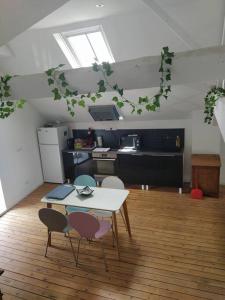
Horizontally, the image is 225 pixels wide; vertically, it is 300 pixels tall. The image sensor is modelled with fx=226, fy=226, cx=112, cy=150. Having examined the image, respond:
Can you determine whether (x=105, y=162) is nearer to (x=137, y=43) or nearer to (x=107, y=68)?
(x=137, y=43)

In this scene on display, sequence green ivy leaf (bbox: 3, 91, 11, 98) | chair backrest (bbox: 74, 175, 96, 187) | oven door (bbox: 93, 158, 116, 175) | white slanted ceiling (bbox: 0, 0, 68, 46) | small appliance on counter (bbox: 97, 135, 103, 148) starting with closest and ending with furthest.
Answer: white slanted ceiling (bbox: 0, 0, 68, 46), green ivy leaf (bbox: 3, 91, 11, 98), chair backrest (bbox: 74, 175, 96, 187), oven door (bbox: 93, 158, 116, 175), small appliance on counter (bbox: 97, 135, 103, 148)

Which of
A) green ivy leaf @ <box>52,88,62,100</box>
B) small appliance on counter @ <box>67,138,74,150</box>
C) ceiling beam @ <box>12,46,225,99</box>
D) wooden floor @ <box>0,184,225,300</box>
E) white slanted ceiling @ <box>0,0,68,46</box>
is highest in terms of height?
white slanted ceiling @ <box>0,0,68,46</box>

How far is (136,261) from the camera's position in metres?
3.09

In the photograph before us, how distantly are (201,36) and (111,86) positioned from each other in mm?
1531

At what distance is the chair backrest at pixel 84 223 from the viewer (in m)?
2.77

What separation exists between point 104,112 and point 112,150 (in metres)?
0.98

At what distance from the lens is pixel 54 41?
3.43 meters

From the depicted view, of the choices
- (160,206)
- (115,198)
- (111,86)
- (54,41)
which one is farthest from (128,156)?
(111,86)

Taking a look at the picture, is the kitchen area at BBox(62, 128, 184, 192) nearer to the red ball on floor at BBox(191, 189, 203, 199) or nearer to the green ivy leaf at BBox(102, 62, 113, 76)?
the red ball on floor at BBox(191, 189, 203, 199)

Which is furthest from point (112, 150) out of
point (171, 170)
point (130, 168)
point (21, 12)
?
point (21, 12)

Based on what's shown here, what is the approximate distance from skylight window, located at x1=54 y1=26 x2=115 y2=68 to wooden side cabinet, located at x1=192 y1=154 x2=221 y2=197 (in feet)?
8.85

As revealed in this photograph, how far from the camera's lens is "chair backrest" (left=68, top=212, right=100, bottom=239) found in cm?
277

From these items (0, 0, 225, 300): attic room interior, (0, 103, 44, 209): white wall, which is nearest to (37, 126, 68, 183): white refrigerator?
(0, 0, 225, 300): attic room interior

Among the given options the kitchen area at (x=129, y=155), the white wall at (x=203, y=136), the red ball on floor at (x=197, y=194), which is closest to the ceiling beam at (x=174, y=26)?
the white wall at (x=203, y=136)
